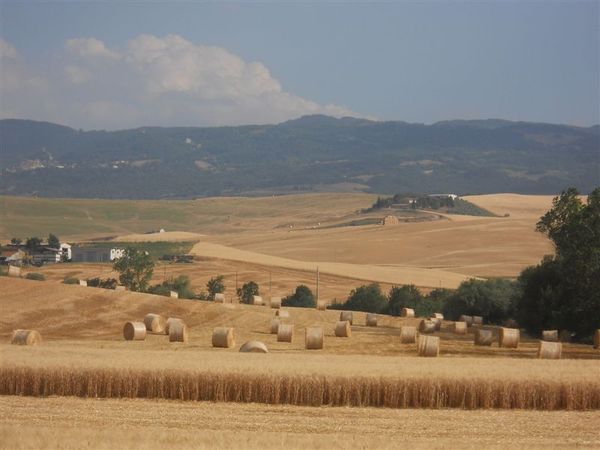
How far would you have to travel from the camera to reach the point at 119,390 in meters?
23.1

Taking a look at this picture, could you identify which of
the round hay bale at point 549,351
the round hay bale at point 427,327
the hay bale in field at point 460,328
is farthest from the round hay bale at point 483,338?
the round hay bale at point 549,351

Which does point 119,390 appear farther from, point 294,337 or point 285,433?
point 294,337

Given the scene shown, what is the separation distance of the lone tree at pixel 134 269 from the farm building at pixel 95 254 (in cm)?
3043

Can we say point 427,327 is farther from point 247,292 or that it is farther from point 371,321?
point 247,292

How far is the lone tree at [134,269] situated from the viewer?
7381 cm

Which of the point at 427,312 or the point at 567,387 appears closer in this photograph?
the point at 567,387

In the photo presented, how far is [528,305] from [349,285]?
42977 millimetres

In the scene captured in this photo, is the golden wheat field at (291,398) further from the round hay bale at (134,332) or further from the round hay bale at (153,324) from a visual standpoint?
the round hay bale at (153,324)

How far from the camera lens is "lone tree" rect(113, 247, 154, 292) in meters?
73.8

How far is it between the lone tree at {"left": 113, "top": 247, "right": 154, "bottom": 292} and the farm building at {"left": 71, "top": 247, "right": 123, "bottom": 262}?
30.4m

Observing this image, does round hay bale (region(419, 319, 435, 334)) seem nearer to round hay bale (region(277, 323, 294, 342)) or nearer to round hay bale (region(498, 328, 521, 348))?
round hay bale (region(498, 328, 521, 348))

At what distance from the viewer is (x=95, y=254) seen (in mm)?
110062

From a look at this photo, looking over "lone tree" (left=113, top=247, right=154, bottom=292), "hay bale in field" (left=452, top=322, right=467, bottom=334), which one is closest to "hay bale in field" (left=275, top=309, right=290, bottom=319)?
"hay bale in field" (left=452, top=322, right=467, bottom=334)

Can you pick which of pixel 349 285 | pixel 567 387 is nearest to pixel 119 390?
pixel 567 387
